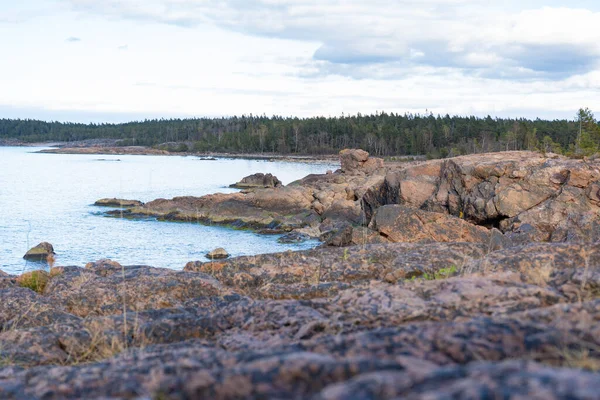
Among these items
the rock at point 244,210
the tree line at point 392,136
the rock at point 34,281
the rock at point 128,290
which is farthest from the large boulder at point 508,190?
the tree line at point 392,136

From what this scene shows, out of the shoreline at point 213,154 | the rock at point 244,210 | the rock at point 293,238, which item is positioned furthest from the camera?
the shoreline at point 213,154

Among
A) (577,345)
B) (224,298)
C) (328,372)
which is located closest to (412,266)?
(224,298)

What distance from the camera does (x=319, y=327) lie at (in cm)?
511

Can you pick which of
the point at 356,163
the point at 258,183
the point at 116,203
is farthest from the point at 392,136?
the point at 116,203

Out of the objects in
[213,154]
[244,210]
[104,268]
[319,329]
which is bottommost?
[244,210]

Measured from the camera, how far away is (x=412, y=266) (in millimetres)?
8656

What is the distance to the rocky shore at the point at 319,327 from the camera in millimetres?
2936

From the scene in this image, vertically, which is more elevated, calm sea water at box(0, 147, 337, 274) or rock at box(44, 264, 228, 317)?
rock at box(44, 264, 228, 317)

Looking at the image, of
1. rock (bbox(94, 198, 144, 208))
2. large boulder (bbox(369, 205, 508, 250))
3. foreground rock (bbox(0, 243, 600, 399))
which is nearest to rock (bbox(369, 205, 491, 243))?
large boulder (bbox(369, 205, 508, 250))

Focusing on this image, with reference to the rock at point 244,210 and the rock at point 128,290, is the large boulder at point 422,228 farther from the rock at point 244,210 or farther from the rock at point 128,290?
the rock at point 244,210

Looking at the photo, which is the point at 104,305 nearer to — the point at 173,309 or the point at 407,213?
the point at 173,309

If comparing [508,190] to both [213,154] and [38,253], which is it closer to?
[38,253]

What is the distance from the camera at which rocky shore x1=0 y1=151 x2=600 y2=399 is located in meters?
2.94

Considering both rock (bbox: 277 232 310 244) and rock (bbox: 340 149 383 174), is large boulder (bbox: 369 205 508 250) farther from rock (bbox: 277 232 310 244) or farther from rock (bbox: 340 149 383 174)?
rock (bbox: 340 149 383 174)
